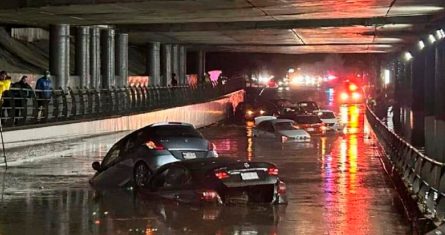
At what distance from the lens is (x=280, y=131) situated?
36906mm

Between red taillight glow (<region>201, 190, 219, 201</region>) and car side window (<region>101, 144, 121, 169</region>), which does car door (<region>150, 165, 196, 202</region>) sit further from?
car side window (<region>101, 144, 121, 169</region>)

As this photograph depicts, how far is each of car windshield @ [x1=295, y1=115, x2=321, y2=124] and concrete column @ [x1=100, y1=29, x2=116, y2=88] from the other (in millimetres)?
9595

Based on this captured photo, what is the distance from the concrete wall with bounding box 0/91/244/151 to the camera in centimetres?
2273

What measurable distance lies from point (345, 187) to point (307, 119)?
2519 cm

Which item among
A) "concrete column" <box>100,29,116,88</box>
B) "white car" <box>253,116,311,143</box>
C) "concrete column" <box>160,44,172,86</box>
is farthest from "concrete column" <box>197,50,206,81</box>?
"white car" <box>253,116,311,143</box>

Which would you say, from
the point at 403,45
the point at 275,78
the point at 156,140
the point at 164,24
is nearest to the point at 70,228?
the point at 156,140

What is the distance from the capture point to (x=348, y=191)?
672 inches

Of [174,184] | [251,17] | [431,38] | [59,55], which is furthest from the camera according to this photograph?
[59,55]

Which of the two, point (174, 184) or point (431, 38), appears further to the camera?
point (431, 38)

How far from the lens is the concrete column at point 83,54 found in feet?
120

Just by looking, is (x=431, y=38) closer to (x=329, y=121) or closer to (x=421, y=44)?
(x=421, y=44)

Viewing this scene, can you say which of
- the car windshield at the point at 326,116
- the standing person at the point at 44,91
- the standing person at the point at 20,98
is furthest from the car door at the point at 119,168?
the car windshield at the point at 326,116

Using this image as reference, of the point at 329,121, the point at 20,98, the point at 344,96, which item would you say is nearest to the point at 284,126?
the point at 329,121

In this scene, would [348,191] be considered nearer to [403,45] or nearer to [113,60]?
[113,60]
